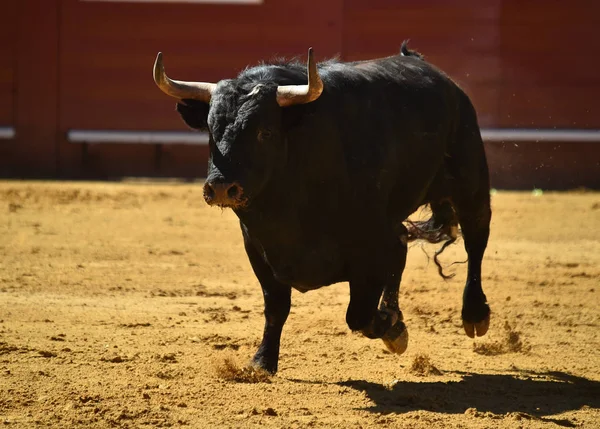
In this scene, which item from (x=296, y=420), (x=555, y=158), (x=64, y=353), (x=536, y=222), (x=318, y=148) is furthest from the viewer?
(x=555, y=158)

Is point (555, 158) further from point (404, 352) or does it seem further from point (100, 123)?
point (404, 352)

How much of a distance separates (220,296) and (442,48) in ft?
22.7

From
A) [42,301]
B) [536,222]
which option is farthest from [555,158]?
[42,301]

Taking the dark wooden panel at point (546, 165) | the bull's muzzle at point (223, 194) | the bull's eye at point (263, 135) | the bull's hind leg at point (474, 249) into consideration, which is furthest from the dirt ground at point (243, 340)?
the dark wooden panel at point (546, 165)

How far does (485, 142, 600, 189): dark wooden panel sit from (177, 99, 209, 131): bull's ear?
25.7 feet

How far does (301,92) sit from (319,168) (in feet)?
1.04

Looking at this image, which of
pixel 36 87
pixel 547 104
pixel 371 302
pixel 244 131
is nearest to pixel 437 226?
pixel 371 302

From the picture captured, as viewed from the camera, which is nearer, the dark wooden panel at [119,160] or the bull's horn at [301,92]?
the bull's horn at [301,92]

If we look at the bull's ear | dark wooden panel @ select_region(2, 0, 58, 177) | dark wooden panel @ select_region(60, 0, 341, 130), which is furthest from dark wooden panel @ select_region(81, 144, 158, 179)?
the bull's ear

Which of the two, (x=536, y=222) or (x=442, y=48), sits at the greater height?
(x=442, y=48)

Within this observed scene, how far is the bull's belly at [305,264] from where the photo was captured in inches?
158

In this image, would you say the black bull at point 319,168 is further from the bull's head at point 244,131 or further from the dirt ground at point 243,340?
the dirt ground at point 243,340

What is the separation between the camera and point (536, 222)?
8977 mm

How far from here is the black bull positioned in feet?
12.4
